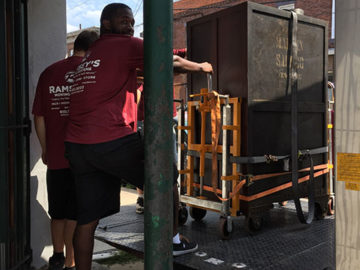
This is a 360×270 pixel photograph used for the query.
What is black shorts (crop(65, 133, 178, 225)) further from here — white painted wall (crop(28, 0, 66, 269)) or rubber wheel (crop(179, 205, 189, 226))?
rubber wheel (crop(179, 205, 189, 226))

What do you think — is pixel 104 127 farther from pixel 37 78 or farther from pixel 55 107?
pixel 37 78

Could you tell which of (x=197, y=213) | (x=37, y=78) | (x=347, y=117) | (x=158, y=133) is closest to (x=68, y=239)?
(x=37, y=78)

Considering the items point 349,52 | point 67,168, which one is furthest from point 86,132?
point 349,52

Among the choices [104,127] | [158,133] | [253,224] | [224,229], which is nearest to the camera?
[158,133]

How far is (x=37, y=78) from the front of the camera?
364cm

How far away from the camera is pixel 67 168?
3.36 metres

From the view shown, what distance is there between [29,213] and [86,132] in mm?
1226

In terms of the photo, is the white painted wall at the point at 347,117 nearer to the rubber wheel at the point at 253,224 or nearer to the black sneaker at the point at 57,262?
the rubber wheel at the point at 253,224

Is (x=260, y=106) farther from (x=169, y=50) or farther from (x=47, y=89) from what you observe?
(x=169, y=50)

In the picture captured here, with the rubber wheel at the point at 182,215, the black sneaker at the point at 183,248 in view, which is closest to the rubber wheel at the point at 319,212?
the rubber wheel at the point at 182,215

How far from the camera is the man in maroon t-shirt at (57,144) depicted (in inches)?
131

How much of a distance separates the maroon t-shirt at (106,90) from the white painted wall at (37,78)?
1.11 m

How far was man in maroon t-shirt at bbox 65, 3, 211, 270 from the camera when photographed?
2.61 m

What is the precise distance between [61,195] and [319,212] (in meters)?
2.94
